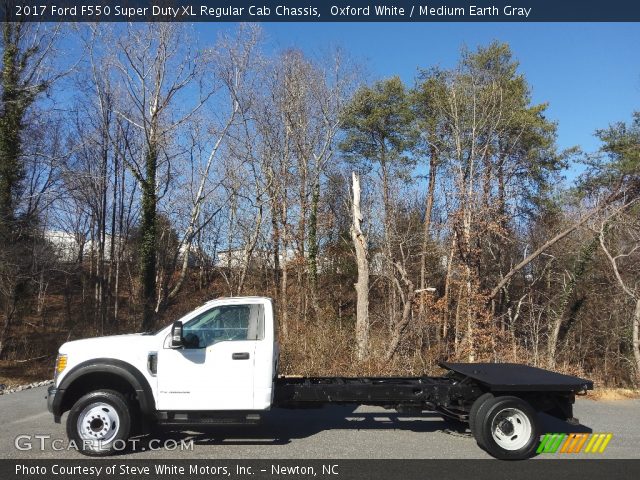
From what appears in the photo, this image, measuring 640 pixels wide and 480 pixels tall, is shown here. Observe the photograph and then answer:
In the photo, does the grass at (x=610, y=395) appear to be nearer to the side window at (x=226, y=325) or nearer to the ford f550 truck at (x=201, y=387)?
the ford f550 truck at (x=201, y=387)

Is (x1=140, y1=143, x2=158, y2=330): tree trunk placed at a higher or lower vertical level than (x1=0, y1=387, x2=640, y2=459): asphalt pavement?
higher

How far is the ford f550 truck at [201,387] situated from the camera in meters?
6.34

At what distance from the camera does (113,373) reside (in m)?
6.40

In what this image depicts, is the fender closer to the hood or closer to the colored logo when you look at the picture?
the hood

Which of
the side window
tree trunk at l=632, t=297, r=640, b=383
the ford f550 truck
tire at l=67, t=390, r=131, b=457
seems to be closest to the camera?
tire at l=67, t=390, r=131, b=457

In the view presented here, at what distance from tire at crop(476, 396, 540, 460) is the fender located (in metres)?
4.09

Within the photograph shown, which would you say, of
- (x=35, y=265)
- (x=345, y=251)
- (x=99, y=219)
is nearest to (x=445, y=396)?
(x=35, y=265)

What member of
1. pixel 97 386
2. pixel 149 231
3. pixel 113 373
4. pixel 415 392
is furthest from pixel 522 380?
pixel 149 231

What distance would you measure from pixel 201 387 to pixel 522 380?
4.13 metres

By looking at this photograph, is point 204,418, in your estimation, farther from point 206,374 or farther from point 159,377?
point 159,377

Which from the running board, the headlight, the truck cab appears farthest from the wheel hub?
the headlight
